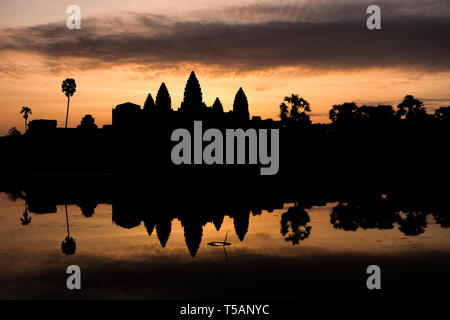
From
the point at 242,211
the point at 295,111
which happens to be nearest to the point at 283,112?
the point at 295,111

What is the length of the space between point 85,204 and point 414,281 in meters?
22.5

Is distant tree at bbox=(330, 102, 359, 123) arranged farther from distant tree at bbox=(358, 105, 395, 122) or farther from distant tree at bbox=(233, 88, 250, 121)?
distant tree at bbox=(233, 88, 250, 121)

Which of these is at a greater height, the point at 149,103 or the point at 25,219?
the point at 149,103

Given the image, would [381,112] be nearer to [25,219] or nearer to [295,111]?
[295,111]

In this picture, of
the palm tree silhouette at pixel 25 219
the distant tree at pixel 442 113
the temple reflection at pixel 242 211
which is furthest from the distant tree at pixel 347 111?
the palm tree silhouette at pixel 25 219

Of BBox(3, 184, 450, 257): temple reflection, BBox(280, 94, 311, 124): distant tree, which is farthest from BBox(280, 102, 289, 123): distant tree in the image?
BBox(3, 184, 450, 257): temple reflection

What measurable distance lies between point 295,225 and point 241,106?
317 feet

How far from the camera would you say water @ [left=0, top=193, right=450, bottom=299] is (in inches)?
460

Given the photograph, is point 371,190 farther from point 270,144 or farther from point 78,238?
point 270,144

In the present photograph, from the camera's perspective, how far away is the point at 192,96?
373 ft

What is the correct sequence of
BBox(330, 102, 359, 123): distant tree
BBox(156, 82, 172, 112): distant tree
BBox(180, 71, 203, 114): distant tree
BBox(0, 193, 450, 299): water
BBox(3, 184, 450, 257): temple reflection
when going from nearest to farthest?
BBox(0, 193, 450, 299): water
BBox(3, 184, 450, 257): temple reflection
BBox(180, 71, 203, 114): distant tree
BBox(156, 82, 172, 112): distant tree
BBox(330, 102, 359, 123): distant tree

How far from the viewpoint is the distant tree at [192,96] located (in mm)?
112688

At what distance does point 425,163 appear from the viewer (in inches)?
2911

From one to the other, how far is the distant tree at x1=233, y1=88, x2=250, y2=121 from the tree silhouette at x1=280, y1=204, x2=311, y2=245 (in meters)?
88.9
